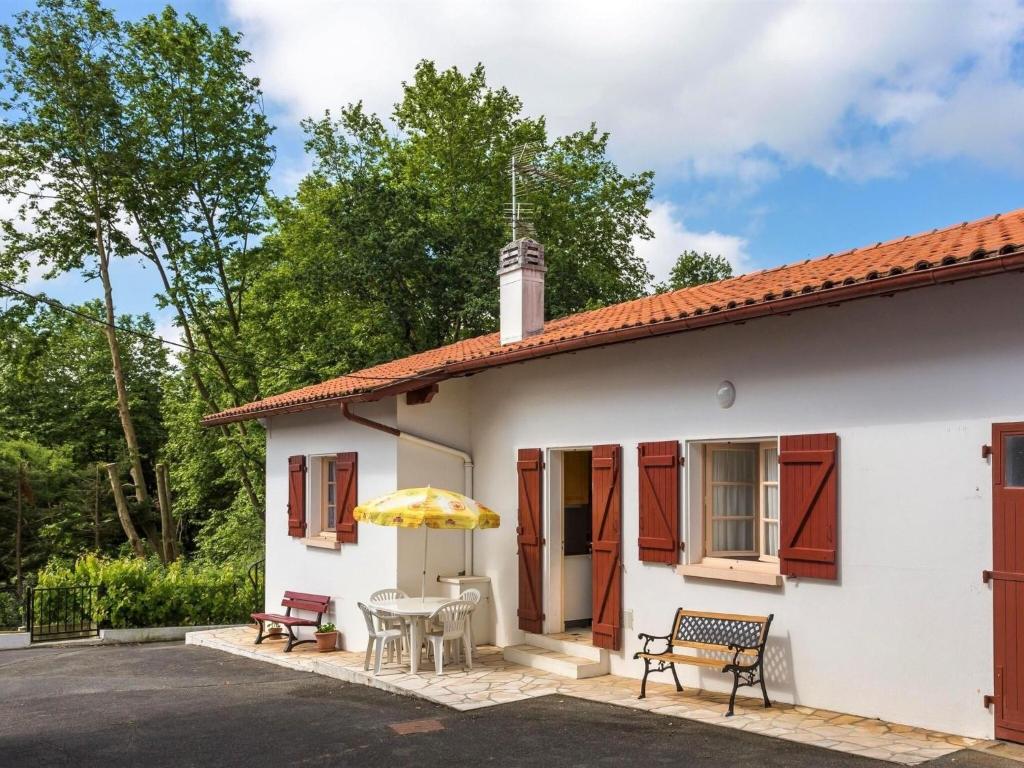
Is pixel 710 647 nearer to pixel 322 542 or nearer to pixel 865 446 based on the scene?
pixel 865 446

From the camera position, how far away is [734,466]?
8859 millimetres

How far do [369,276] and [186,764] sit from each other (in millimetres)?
16051

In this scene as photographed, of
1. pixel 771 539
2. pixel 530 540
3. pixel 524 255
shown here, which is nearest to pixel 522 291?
pixel 524 255

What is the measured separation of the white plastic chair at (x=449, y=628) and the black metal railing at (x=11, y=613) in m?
8.24

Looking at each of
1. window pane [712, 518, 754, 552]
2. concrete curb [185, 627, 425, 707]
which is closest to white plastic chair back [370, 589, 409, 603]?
concrete curb [185, 627, 425, 707]

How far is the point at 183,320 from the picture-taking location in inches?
914

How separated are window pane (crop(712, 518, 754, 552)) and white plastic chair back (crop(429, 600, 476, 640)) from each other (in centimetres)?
272

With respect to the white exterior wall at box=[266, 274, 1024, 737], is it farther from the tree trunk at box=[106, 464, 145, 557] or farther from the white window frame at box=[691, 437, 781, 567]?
the tree trunk at box=[106, 464, 145, 557]

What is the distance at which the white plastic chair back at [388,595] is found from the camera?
10.5 meters

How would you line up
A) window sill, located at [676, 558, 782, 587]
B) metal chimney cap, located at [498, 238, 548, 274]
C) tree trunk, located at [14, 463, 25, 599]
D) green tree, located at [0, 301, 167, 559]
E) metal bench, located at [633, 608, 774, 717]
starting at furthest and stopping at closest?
1. green tree, located at [0, 301, 167, 559]
2. tree trunk, located at [14, 463, 25, 599]
3. metal chimney cap, located at [498, 238, 548, 274]
4. window sill, located at [676, 558, 782, 587]
5. metal bench, located at [633, 608, 774, 717]

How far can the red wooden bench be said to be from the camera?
467 inches

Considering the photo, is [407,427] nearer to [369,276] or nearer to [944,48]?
[944,48]

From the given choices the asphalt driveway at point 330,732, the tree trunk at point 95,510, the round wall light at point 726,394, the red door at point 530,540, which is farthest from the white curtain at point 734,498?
the tree trunk at point 95,510

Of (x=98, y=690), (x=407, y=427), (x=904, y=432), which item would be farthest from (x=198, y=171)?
(x=904, y=432)
